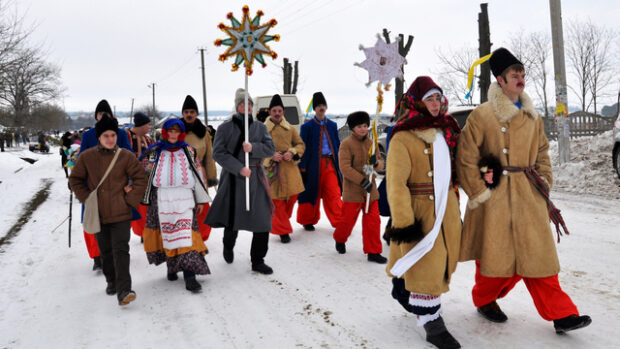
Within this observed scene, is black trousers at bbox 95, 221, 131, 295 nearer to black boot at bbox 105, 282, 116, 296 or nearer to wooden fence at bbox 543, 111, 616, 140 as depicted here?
black boot at bbox 105, 282, 116, 296

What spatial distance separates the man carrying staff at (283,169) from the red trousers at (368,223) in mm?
1143

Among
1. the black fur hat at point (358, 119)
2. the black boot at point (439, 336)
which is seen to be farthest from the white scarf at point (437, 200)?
the black fur hat at point (358, 119)

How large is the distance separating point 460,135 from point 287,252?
10.3ft

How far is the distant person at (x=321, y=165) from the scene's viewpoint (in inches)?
277

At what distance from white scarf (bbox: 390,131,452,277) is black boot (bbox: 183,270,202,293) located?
2137 mm

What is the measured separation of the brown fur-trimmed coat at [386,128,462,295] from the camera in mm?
3270

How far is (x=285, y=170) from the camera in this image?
676 centimetres

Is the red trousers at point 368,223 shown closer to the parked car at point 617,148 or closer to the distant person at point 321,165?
the distant person at point 321,165

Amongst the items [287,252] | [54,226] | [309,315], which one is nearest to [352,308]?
[309,315]

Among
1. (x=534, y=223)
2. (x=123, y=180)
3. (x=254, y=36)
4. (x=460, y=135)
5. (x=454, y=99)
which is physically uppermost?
(x=454, y=99)

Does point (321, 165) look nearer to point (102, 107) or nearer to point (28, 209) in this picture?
point (102, 107)

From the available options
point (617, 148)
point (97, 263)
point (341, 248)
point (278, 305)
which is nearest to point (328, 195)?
point (341, 248)

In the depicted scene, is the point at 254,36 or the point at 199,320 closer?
the point at 199,320

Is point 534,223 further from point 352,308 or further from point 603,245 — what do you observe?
point 603,245
